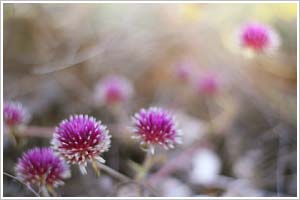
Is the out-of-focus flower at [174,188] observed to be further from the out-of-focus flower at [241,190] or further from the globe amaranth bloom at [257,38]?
the globe amaranth bloom at [257,38]

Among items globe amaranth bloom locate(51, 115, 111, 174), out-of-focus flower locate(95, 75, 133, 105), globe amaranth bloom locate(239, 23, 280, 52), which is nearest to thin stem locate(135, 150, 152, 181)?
globe amaranth bloom locate(51, 115, 111, 174)

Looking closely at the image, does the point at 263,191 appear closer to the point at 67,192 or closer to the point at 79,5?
the point at 67,192

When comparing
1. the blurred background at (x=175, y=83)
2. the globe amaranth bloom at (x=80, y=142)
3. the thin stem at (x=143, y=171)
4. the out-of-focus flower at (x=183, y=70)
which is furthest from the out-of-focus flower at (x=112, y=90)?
the globe amaranth bloom at (x=80, y=142)

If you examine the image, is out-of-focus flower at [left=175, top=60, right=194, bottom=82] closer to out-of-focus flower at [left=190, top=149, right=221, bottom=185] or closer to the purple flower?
out-of-focus flower at [left=190, top=149, right=221, bottom=185]

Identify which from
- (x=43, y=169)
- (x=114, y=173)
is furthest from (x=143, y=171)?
(x=43, y=169)

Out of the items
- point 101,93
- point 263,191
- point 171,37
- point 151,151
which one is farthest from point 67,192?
point 171,37
